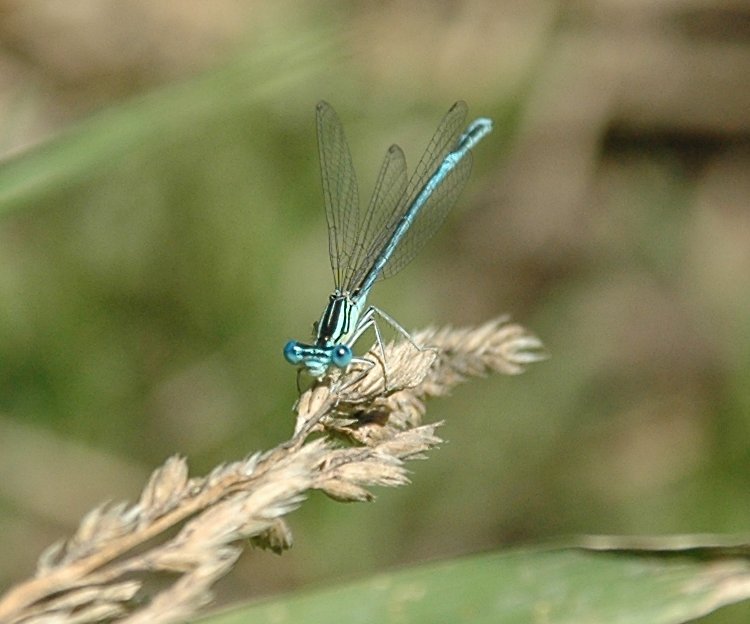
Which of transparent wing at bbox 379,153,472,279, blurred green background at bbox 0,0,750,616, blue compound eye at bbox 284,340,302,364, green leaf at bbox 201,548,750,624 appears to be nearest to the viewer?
green leaf at bbox 201,548,750,624

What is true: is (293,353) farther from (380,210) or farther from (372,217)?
(380,210)

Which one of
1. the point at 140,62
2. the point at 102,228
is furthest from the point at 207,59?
the point at 102,228

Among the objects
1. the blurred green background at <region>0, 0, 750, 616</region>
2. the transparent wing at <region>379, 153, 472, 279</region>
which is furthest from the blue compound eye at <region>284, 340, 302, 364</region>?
the blurred green background at <region>0, 0, 750, 616</region>

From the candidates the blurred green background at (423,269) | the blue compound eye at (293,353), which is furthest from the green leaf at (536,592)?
the blurred green background at (423,269)

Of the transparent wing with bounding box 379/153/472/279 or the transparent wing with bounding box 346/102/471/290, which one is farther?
the transparent wing with bounding box 379/153/472/279

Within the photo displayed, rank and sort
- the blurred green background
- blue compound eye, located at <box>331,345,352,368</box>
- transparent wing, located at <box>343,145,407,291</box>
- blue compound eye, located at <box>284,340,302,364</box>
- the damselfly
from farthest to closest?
the blurred green background → transparent wing, located at <box>343,145,407,291</box> → the damselfly → blue compound eye, located at <box>284,340,302,364</box> → blue compound eye, located at <box>331,345,352,368</box>

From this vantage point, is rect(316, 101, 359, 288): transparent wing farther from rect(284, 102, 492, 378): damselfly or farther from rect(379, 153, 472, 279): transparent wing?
rect(379, 153, 472, 279): transparent wing

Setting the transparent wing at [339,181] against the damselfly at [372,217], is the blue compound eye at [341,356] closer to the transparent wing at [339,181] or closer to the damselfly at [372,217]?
the damselfly at [372,217]
